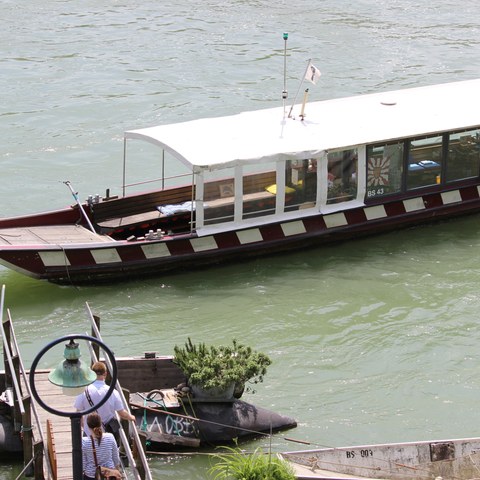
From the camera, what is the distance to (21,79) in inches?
1193

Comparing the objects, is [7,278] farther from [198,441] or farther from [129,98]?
[129,98]

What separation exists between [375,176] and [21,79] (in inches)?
545

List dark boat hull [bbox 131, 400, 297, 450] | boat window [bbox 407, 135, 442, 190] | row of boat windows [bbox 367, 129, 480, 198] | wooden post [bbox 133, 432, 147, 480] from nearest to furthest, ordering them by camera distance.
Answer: wooden post [bbox 133, 432, 147, 480] < dark boat hull [bbox 131, 400, 297, 450] < row of boat windows [bbox 367, 129, 480, 198] < boat window [bbox 407, 135, 442, 190]

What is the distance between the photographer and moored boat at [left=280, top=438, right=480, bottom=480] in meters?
12.4

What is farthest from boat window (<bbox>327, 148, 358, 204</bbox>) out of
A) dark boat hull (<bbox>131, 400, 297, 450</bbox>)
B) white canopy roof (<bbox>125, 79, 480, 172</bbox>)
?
dark boat hull (<bbox>131, 400, 297, 450</bbox>)

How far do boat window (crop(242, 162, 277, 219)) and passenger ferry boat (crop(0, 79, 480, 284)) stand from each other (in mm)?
17

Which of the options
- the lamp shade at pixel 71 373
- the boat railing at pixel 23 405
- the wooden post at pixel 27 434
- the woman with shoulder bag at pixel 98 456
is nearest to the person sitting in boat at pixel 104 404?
the woman with shoulder bag at pixel 98 456

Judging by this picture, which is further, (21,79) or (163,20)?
(163,20)

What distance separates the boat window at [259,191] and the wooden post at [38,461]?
7785 mm

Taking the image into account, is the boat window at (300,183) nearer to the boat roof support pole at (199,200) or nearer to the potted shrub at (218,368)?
the boat roof support pole at (199,200)

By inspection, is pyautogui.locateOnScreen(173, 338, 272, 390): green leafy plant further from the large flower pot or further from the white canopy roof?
the white canopy roof

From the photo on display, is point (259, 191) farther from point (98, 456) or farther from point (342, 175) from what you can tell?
point (98, 456)

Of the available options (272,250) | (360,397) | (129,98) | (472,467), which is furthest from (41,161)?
(472,467)

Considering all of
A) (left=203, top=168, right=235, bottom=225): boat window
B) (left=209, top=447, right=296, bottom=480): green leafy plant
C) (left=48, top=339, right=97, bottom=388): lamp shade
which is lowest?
(left=209, top=447, right=296, bottom=480): green leafy plant
